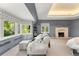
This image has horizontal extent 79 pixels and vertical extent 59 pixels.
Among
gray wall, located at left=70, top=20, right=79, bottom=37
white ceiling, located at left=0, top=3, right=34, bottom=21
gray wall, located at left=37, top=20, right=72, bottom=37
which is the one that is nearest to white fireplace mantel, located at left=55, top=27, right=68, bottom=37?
gray wall, located at left=37, top=20, right=72, bottom=37

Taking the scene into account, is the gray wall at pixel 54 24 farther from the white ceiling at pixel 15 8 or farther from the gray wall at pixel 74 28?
the white ceiling at pixel 15 8

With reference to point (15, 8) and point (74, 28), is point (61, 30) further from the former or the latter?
point (15, 8)

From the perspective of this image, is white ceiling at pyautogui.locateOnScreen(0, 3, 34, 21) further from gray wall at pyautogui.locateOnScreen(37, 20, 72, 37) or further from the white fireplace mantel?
the white fireplace mantel

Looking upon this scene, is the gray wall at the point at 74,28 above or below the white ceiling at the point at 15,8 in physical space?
below

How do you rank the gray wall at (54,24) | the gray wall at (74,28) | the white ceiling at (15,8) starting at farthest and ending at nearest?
the gray wall at (54,24)
the gray wall at (74,28)
the white ceiling at (15,8)

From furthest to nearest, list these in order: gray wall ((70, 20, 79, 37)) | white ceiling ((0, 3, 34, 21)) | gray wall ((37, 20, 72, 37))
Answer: gray wall ((37, 20, 72, 37)) < gray wall ((70, 20, 79, 37)) < white ceiling ((0, 3, 34, 21))

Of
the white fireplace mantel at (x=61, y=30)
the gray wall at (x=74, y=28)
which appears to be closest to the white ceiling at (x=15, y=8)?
the gray wall at (x=74, y=28)

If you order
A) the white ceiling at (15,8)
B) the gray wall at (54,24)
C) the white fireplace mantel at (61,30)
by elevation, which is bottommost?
the white fireplace mantel at (61,30)

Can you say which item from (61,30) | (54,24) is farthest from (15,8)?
(61,30)

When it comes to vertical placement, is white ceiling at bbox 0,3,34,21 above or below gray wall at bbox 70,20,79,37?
above

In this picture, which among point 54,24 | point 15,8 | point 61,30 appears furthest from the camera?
point 61,30

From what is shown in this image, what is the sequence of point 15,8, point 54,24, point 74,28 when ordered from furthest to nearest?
point 54,24 → point 74,28 → point 15,8

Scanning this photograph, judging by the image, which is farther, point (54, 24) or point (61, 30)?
point (61, 30)

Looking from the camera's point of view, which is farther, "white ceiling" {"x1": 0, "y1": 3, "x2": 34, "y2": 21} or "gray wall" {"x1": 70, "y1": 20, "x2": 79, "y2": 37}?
"gray wall" {"x1": 70, "y1": 20, "x2": 79, "y2": 37}
